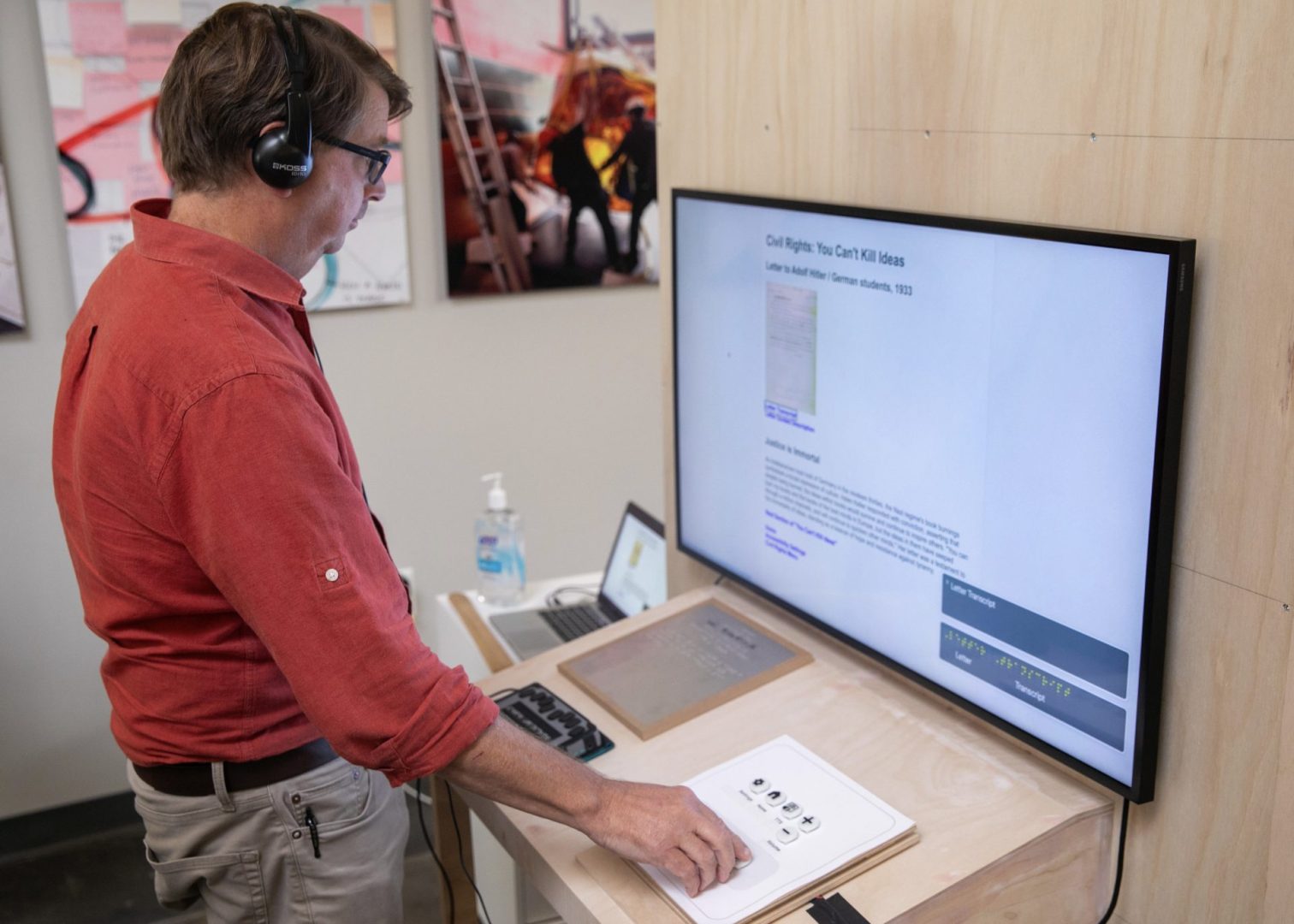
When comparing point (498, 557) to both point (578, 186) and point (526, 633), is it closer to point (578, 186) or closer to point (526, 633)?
point (526, 633)

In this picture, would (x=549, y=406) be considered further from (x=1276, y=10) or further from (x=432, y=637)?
(x=1276, y=10)

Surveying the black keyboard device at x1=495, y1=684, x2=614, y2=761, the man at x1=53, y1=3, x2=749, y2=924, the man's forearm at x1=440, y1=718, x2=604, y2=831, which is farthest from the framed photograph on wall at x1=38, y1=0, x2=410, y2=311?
the man's forearm at x1=440, y1=718, x2=604, y2=831

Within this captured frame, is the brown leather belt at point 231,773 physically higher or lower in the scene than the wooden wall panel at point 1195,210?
lower

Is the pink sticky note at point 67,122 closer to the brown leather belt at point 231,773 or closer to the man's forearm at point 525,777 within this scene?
the brown leather belt at point 231,773

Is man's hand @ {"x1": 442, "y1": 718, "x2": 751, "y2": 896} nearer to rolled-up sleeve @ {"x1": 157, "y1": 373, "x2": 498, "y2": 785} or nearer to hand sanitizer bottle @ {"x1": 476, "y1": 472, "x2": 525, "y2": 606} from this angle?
rolled-up sleeve @ {"x1": 157, "y1": 373, "x2": 498, "y2": 785}

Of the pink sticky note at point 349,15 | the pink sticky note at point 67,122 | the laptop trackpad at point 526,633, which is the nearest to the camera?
the laptop trackpad at point 526,633

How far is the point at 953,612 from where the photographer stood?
1.32 meters

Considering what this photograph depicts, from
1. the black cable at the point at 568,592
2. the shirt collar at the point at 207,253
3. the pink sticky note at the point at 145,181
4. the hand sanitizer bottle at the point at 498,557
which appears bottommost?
the black cable at the point at 568,592

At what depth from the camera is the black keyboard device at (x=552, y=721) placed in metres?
1.40

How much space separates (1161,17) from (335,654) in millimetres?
926

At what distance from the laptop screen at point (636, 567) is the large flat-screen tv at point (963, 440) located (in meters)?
0.52

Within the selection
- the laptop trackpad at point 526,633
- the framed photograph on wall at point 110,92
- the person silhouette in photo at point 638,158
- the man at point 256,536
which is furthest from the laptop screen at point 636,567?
the framed photograph on wall at point 110,92

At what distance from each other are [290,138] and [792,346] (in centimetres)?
65

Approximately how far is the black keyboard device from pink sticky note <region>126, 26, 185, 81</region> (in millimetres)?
1782
